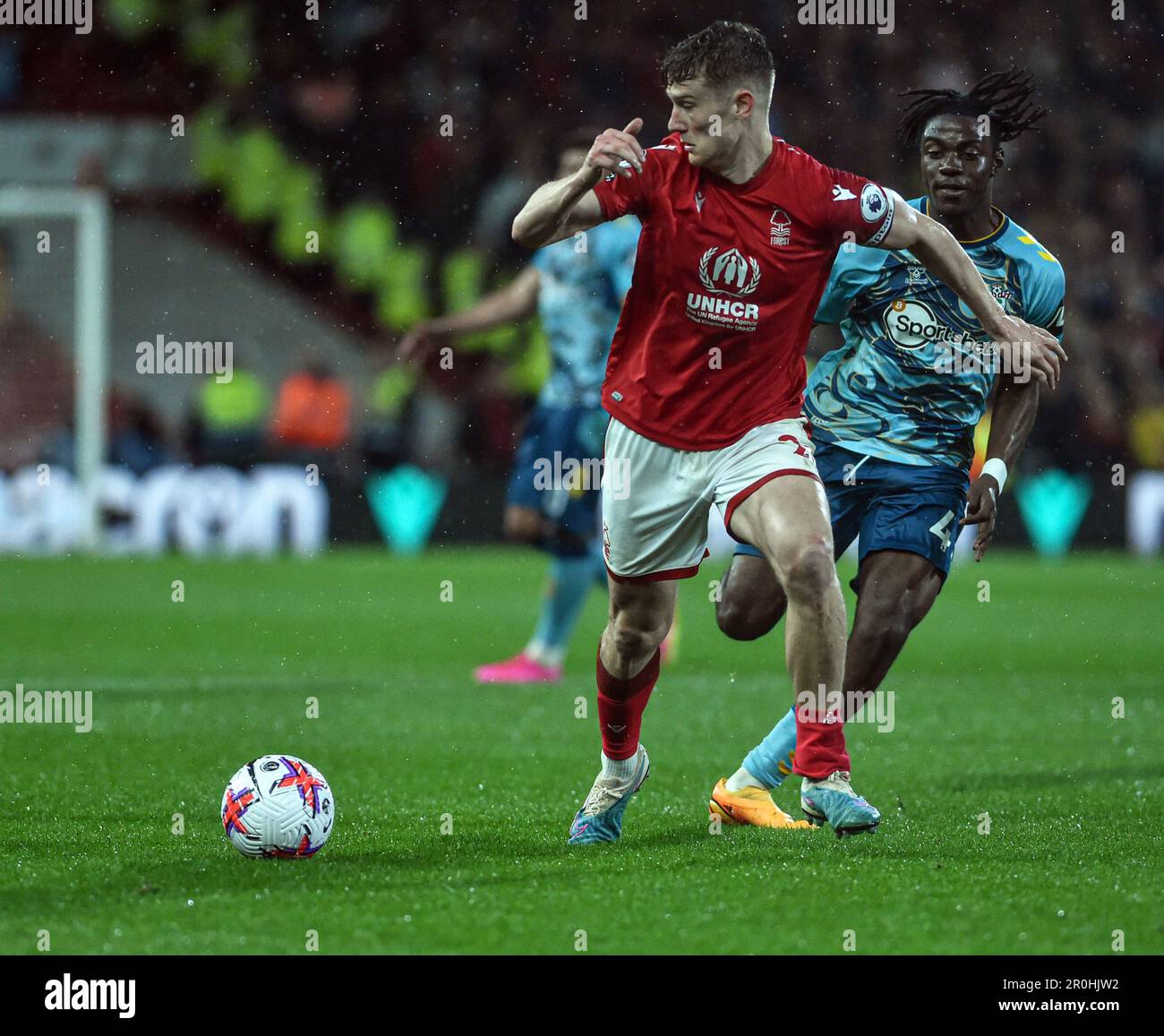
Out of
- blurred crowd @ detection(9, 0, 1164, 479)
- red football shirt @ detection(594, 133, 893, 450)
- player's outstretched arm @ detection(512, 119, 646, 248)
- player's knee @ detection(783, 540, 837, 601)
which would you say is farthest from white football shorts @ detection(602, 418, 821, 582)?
blurred crowd @ detection(9, 0, 1164, 479)

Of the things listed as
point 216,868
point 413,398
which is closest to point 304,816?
point 216,868

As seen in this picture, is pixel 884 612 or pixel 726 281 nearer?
pixel 726 281

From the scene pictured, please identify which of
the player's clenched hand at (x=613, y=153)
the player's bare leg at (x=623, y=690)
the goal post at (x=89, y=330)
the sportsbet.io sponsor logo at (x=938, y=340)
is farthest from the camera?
the goal post at (x=89, y=330)

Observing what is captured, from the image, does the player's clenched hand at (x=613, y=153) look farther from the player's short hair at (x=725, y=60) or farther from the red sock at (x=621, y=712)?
the red sock at (x=621, y=712)

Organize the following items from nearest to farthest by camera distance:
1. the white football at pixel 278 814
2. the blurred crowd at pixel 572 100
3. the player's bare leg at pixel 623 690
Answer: the white football at pixel 278 814 < the player's bare leg at pixel 623 690 < the blurred crowd at pixel 572 100

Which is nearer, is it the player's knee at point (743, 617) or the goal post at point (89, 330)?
the player's knee at point (743, 617)

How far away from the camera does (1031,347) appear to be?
494cm

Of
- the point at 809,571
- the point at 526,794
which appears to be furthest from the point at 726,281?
the point at 526,794

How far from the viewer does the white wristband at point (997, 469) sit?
5.25 m

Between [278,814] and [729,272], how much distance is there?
1820 mm

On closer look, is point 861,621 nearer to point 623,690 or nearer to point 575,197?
point 623,690

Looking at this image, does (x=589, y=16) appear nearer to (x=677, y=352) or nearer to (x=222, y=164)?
(x=222, y=164)

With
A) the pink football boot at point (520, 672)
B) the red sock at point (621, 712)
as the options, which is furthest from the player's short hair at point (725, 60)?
the pink football boot at point (520, 672)
